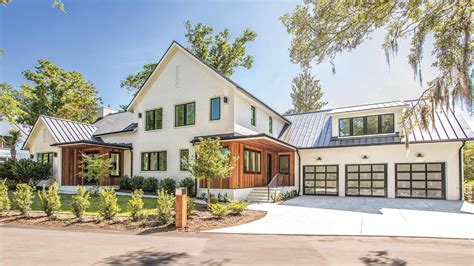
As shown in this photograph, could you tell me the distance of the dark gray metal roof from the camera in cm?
1606

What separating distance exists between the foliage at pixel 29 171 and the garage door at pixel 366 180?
20215 mm

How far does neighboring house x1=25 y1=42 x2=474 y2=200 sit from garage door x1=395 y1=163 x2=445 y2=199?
5 centimetres

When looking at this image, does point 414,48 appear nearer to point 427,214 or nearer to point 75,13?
point 427,214

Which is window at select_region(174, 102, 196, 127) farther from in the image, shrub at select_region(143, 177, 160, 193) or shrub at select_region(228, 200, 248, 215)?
shrub at select_region(228, 200, 248, 215)

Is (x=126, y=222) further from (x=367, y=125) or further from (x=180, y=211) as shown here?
(x=367, y=125)

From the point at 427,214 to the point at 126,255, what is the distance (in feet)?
37.1

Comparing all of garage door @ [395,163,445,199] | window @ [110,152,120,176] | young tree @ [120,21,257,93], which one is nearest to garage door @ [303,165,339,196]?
garage door @ [395,163,445,199]

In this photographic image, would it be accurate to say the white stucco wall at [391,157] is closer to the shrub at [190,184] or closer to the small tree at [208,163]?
the shrub at [190,184]

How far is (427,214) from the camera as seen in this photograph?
38.5 feet

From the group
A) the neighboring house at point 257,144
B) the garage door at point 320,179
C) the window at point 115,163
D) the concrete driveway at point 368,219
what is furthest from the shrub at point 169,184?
the garage door at point 320,179

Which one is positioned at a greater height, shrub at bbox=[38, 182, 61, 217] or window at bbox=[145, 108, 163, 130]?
window at bbox=[145, 108, 163, 130]

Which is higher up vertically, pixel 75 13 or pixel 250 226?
pixel 75 13

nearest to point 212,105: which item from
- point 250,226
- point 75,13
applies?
point 75,13

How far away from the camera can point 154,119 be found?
19.5m
